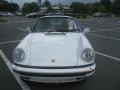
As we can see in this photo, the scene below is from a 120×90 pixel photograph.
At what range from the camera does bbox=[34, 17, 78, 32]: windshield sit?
6879 mm

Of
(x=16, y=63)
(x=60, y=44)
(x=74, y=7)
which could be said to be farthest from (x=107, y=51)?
(x=74, y=7)

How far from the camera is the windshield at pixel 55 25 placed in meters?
6.88

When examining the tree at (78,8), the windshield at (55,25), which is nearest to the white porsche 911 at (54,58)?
the windshield at (55,25)

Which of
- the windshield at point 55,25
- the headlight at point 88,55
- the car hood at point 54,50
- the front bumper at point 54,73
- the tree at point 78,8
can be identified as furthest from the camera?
the tree at point 78,8

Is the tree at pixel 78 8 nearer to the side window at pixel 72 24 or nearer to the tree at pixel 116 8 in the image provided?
the tree at pixel 116 8

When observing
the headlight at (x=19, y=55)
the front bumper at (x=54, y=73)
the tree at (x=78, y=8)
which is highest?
the headlight at (x=19, y=55)

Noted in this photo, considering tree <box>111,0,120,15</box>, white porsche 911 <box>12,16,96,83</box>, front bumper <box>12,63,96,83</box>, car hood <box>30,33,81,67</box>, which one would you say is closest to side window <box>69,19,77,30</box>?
white porsche 911 <box>12,16,96,83</box>

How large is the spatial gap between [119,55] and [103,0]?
316ft

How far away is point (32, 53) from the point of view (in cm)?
550

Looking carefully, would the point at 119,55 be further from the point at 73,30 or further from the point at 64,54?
the point at 64,54

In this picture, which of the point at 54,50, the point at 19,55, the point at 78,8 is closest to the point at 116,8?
the point at 78,8

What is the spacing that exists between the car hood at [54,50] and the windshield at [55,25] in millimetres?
645

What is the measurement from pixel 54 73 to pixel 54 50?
0.70 metres

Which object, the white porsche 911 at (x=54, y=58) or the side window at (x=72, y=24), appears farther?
the side window at (x=72, y=24)
